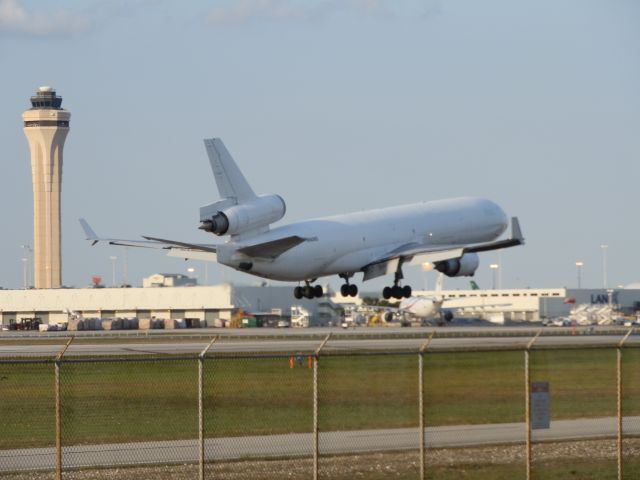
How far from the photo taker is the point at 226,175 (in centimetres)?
6862

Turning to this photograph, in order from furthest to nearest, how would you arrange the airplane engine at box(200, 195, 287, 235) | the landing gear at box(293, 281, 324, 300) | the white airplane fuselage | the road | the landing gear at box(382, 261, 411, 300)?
1. the landing gear at box(382, 261, 411, 300)
2. the landing gear at box(293, 281, 324, 300)
3. the white airplane fuselage
4. the airplane engine at box(200, 195, 287, 235)
5. the road

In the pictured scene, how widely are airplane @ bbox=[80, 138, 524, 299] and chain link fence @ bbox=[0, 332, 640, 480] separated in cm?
1623

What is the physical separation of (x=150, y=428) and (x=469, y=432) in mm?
7783

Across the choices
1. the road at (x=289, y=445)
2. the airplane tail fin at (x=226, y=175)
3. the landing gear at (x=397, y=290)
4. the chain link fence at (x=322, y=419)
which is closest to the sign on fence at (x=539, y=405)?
the chain link fence at (x=322, y=419)

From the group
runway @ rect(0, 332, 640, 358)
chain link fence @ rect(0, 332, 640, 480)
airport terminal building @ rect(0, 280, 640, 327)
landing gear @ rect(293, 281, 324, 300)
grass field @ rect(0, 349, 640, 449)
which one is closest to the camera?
chain link fence @ rect(0, 332, 640, 480)

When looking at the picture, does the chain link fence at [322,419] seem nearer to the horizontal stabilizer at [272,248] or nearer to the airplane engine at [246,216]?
the airplane engine at [246,216]

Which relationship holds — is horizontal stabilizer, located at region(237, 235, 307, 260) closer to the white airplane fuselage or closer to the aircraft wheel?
the white airplane fuselage

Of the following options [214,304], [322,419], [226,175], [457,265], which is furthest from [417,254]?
[214,304]

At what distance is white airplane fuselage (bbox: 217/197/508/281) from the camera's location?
69.8 m

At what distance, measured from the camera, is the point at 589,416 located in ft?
120

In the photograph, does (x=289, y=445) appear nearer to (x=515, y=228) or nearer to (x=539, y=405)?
(x=539, y=405)

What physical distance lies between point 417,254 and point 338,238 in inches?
224

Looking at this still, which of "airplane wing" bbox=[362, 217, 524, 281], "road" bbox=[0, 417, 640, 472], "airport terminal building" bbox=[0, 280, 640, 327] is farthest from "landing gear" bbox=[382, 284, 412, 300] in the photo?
"airport terminal building" bbox=[0, 280, 640, 327]

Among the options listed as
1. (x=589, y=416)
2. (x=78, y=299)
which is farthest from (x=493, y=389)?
(x=78, y=299)
